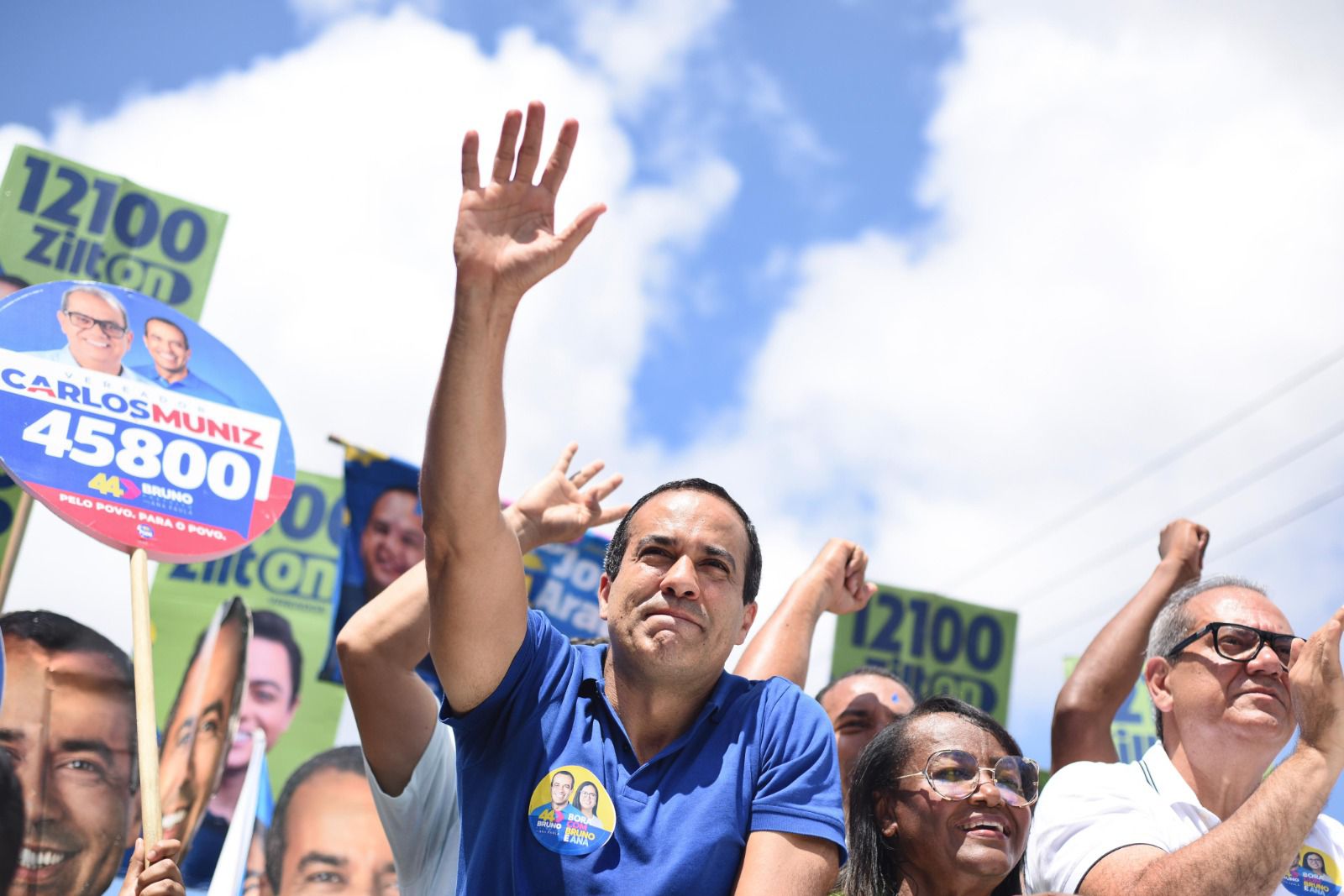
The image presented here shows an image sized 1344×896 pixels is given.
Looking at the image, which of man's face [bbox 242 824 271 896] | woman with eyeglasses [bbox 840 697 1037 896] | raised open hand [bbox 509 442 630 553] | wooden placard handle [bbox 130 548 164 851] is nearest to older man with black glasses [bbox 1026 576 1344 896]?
woman with eyeglasses [bbox 840 697 1037 896]

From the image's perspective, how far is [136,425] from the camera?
11.3 feet

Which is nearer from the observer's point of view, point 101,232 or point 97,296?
point 97,296

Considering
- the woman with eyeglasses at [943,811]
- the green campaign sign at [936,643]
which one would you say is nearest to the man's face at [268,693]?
the green campaign sign at [936,643]

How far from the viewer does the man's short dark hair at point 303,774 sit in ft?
21.2

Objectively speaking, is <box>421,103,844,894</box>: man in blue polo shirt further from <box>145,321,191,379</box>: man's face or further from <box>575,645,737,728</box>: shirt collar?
<box>145,321,191,379</box>: man's face

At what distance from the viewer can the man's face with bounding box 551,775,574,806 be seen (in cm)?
228

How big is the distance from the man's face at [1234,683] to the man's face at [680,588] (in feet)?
4.32

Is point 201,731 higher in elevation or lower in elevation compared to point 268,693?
lower

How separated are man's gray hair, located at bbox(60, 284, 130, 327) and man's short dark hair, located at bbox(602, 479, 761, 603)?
5.57 feet

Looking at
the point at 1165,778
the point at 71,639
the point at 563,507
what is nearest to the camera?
the point at 1165,778

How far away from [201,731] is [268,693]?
1843mm

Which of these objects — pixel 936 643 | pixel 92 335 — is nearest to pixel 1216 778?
pixel 92 335

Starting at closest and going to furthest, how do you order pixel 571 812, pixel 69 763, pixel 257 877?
pixel 571 812, pixel 69 763, pixel 257 877

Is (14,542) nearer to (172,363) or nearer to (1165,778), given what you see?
(172,363)
